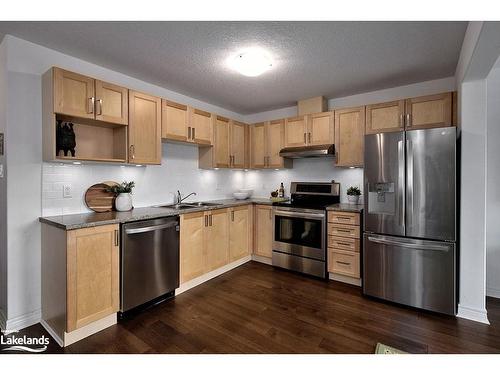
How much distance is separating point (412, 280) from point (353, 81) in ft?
7.56

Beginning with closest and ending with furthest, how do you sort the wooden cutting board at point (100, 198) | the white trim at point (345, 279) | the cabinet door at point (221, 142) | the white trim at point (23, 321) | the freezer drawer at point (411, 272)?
the white trim at point (23, 321)
the freezer drawer at point (411, 272)
the wooden cutting board at point (100, 198)
the white trim at point (345, 279)
the cabinet door at point (221, 142)

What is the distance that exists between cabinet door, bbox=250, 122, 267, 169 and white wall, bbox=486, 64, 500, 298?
2.73 m

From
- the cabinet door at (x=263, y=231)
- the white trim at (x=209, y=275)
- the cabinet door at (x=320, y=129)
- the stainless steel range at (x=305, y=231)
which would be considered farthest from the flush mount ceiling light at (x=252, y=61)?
the white trim at (x=209, y=275)

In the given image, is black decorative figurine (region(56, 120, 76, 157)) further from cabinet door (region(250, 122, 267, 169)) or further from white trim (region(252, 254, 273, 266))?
white trim (region(252, 254, 273, 266))

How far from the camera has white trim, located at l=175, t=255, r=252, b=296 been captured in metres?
2.90

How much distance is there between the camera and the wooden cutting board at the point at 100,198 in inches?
102

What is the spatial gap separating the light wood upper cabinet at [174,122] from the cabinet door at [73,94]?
0.76m

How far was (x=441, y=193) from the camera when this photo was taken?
2336mm

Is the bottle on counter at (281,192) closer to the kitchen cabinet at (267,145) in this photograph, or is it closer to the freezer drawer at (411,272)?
the kitchen cabinet at (267,145)

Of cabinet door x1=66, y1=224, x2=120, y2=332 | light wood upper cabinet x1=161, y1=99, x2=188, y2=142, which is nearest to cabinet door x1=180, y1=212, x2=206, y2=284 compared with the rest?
cabinet door x1=66, y1=224, x2=120, y2=332

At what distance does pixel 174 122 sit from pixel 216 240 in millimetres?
1562

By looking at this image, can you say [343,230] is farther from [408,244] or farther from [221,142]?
[221,142]
